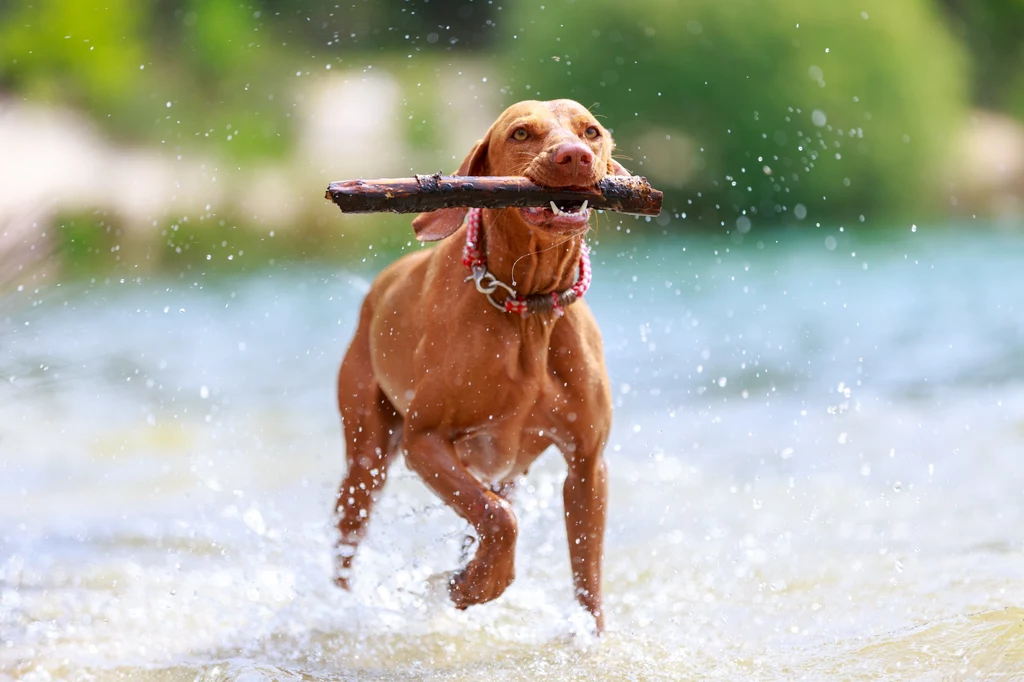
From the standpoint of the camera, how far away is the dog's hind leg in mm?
4262

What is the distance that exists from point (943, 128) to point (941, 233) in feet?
4.14

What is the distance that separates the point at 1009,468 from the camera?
629cm

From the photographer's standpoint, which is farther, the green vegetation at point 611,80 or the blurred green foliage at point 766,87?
the blurred green foliage at point 766,87

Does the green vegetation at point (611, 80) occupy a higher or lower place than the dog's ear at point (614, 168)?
lower

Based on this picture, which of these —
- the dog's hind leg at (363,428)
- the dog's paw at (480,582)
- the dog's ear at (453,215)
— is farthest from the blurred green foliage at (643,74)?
the dog's paw at (480,582)

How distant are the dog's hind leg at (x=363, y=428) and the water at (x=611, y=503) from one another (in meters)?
0.14

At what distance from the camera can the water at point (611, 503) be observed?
12.7 ft

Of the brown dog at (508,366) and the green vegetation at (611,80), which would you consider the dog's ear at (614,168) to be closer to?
the brown dog at (508,366)

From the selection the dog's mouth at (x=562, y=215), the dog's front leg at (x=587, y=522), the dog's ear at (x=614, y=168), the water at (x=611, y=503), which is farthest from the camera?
the water at (x=611, y=503)

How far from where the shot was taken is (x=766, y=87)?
48.5 ft

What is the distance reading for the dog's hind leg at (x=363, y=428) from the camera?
4.26 m

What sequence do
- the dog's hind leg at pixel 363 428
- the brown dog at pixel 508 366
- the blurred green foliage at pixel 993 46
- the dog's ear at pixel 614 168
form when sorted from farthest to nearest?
the blurred green foliage at pixel 993 46, the dog's hind leg at pixel 363 428, the dog's ear at pixel 614 168, the brown dog at pixel 508 366

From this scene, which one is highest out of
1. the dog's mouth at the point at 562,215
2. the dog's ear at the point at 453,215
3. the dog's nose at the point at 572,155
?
the dog's nose at the point at 572,155

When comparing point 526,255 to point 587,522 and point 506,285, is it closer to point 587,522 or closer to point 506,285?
point 506,285
